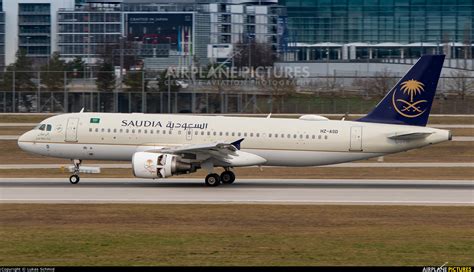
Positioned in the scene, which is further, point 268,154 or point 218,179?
point 268,154

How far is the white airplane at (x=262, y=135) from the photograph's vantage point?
4109 cm

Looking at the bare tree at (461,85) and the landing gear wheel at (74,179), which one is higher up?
the bare tree at (461,85)

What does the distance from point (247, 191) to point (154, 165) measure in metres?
4.00

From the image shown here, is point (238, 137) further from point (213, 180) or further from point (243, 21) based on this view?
point (243, 21)

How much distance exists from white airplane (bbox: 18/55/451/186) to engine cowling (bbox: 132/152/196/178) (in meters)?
1.12

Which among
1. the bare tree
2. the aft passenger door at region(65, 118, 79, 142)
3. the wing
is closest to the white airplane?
the aft passenger door at region(65, 118, 79, 142)

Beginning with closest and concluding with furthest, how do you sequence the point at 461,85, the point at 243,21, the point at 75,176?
the point at 75,176
the point at 461,85
the point at 243,21

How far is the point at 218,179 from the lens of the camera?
40.9 meters

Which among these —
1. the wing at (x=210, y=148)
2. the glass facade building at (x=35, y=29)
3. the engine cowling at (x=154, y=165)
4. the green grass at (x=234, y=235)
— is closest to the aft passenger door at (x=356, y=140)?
the wing at (x=210, y=148)

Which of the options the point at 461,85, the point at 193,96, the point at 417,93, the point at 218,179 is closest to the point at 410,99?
the point at 417,93

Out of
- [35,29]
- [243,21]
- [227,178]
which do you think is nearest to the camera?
[227,178]

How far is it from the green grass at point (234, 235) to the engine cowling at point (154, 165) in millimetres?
5786

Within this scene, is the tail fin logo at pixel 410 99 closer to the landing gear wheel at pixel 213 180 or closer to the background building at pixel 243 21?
the landing gear wheel at pixel 213 180

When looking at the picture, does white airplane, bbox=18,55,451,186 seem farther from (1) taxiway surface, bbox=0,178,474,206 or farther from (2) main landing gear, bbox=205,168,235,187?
(1) taxiway surface, bbox=0,178,474,206
